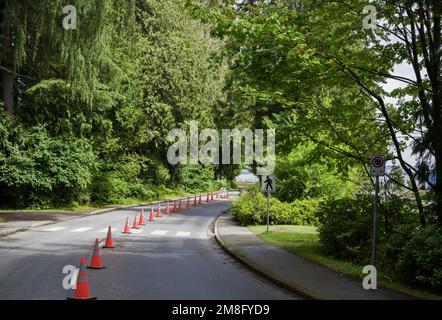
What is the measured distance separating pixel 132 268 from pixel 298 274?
400cm

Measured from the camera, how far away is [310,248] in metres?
17.8

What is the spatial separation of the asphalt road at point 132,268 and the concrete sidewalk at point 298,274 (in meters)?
0.33

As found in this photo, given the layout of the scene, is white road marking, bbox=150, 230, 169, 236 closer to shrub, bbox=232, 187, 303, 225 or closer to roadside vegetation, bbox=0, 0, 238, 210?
shrub, bbox=232, 187, 303, 225

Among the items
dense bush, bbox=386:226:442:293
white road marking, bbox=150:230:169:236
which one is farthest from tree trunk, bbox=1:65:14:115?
dense bush, bbox=386:226:442:293

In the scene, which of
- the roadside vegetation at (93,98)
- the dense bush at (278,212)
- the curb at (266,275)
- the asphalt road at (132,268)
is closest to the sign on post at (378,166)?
the curb at (266,275)

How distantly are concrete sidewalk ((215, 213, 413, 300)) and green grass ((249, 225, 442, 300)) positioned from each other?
1.03 ft

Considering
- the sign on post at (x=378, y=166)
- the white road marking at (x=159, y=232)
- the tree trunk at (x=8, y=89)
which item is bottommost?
the white road marking at (x=159, y=232)

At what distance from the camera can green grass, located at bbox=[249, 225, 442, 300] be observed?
36.1 ft

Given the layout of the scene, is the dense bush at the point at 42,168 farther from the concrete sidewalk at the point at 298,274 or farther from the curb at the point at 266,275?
the curb at the point at 266,275

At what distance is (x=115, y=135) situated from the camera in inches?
1694

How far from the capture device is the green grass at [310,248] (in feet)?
36.1

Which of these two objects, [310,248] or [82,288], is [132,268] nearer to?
[82,288]

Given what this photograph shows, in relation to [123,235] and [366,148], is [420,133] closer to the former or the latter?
[366,148]

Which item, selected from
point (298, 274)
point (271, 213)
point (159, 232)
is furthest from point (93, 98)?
point (298, 274)
